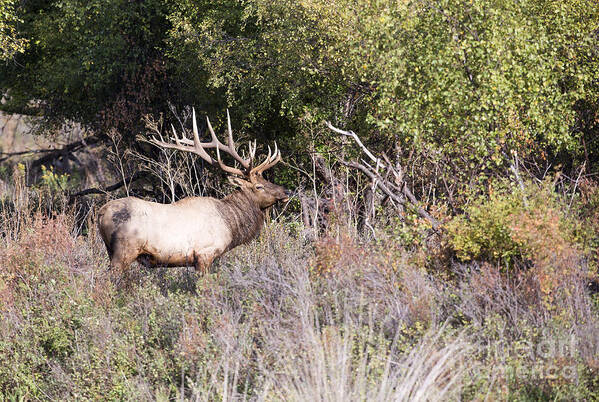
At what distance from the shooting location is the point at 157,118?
15.8 metres

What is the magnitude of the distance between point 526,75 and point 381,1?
6.15 ft

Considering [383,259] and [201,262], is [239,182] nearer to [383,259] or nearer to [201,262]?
[201,262]

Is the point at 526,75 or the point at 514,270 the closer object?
the point at 514,270

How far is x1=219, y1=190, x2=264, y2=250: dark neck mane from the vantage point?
33.2 ft

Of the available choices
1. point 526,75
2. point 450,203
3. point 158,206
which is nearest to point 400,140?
point 450,203

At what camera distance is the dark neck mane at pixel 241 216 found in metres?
10.1

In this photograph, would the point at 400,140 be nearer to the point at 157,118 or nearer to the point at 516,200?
the point at 516,200

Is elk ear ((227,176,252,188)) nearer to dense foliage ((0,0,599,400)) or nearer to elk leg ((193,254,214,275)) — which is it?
dense foliage ((0,0,599,400))

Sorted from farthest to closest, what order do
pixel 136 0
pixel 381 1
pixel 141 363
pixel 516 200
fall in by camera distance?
pixel 136 0, pixel 381 1, pixel 516 200, pixel 141 363

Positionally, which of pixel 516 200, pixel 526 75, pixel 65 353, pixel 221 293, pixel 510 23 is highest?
pixel 510 23

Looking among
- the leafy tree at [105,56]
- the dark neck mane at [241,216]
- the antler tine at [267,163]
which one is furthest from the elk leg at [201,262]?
the leafy tree at [105,56]

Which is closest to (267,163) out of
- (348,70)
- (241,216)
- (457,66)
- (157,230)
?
(241,216)

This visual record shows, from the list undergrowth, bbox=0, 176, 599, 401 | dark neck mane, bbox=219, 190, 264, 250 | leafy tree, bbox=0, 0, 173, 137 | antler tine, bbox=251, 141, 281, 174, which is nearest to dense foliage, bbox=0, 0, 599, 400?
undergrowth, bbox=0, 176, 599, 401

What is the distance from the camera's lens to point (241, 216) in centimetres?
1027
